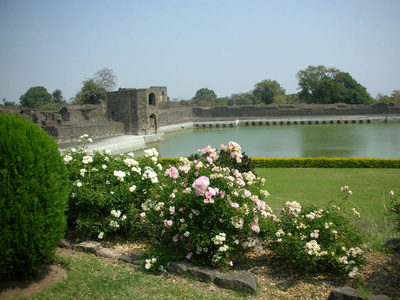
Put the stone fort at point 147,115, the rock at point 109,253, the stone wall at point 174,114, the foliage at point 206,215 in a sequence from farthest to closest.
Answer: the stone wall at point 174,114 → the stone fort at point 147,115 → the rock at point 109,253 → the foliage at point 206,215

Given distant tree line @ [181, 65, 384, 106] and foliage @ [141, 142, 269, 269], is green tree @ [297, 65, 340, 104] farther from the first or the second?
foliage @ [141, 142, 269, 269]

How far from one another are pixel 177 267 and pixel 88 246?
1.45 meters

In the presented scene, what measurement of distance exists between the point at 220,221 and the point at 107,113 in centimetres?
2981

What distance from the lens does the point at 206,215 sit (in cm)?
425

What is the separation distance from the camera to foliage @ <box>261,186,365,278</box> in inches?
152

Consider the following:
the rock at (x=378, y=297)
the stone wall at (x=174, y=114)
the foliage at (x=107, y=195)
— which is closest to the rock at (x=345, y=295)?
the rock at (x=378, y=297)

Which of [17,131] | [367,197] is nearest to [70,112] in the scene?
[367,197]

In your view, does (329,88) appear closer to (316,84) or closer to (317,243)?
(316,84)

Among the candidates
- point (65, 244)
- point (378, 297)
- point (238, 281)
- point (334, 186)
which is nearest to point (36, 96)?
point (334, 186)

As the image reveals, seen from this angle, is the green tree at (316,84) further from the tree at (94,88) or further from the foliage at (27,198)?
the foliage at (27,198)

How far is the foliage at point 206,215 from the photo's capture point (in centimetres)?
416

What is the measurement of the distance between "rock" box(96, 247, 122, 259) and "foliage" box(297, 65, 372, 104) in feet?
194

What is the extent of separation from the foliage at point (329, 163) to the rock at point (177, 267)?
10580 mm

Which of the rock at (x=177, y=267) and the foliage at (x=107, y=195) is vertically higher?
the foliage at (x=107, y=195)
